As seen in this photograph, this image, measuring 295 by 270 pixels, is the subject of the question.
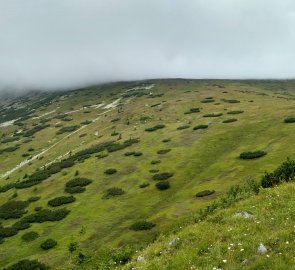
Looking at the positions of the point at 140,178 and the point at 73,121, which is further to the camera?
the point at 73,121

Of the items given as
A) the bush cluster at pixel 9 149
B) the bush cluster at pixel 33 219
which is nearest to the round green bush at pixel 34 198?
the bush cluster at pixel 33 219

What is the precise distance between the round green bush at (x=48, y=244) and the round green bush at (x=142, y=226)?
7.61 metres

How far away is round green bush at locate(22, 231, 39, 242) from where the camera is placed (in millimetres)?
45016

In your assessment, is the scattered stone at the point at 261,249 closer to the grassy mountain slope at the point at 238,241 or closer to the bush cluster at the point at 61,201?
the grassy mountain slope at the point at 238,241

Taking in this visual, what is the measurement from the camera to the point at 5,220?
52.5 meters

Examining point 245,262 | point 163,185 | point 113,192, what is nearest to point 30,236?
point 113,192

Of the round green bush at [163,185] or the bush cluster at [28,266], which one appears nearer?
the bush cluster at [28,266]

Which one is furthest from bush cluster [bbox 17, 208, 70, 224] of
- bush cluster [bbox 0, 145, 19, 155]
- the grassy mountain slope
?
bush cluster [bbox 0, 145, 19, 155]

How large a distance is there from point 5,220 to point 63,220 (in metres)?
8.84

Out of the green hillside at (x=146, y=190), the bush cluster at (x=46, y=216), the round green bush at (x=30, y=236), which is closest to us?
the green hillside at (x=146, y=190)

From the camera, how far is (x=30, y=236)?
45438 mm

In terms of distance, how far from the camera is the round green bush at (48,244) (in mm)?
41531

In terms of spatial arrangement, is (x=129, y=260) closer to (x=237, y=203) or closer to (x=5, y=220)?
(x=237, y=203)

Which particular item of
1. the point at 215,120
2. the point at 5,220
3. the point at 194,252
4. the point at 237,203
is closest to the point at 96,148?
the point at 215,120
